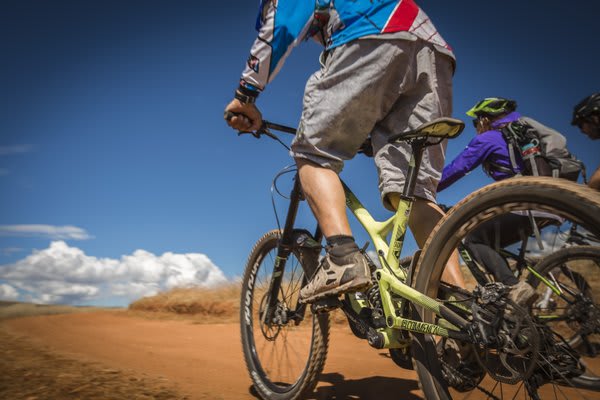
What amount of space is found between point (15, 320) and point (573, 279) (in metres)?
6.78

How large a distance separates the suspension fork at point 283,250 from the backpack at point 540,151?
1959mm

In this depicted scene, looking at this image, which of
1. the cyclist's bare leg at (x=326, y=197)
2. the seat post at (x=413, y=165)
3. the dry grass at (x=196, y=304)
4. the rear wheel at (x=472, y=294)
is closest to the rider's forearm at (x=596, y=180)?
the rear wheel at (x=472, y=294)

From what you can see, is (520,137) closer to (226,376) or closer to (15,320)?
(226,376)

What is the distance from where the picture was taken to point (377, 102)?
1.86m

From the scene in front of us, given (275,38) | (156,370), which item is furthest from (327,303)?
(156,370)

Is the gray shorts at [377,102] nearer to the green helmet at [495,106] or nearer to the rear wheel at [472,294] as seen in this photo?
the rear wheel at [472,294]

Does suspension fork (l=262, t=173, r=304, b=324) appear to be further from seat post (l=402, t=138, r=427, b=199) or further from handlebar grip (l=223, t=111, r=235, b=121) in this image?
seat post (l=402, t=138, r=427, b=199)

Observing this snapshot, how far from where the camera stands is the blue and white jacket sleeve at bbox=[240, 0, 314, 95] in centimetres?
195

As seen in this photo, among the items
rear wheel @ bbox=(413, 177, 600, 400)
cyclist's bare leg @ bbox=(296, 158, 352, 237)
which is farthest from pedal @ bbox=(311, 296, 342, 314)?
rear wheel @ bbox=(413, 177, 600, 400)

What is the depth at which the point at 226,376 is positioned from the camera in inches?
112

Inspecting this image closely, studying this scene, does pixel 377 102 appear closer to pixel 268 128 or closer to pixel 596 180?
pixel 268 128

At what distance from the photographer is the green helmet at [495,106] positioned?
12.4 feet

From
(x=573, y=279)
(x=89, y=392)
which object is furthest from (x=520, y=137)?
(x=89, y=392)

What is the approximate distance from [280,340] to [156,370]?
910 millimetres
